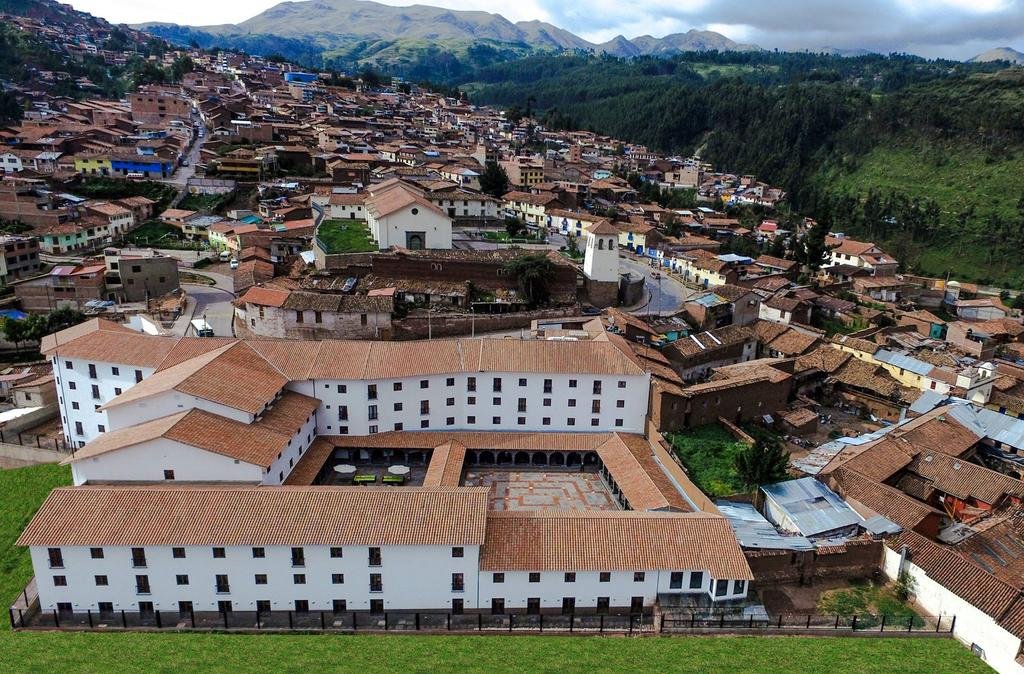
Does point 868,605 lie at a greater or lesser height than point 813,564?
lesser

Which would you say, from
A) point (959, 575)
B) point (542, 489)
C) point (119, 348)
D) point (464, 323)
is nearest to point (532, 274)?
point (464, 323)

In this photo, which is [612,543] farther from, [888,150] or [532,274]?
[888,150]

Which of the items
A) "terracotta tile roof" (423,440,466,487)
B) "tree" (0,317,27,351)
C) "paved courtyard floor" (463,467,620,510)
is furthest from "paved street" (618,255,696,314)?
"tree" (0,317,27,351)

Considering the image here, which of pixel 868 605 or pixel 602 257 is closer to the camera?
pixel 868 605

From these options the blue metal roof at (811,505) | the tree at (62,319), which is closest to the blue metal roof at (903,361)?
the blue metal roof at (811,505)

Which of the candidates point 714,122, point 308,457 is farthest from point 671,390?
point 714,122

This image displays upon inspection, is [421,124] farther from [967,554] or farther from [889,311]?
[967,554]

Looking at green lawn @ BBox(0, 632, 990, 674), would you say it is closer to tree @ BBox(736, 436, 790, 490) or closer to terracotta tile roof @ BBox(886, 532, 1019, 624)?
terracotta tile roof @ BBox(886, 532, 1019, 624)
